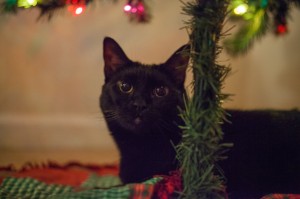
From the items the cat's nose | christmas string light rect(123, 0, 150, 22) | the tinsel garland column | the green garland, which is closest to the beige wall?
christmas string light rect(123, 0, 150, 22)

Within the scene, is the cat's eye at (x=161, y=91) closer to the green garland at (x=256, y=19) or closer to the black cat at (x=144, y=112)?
the black cat at (x=144, y=112)

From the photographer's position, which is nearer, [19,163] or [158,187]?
[158,187]

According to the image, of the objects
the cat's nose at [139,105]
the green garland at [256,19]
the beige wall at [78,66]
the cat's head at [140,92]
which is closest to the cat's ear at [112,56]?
the cat's head at [140,92]

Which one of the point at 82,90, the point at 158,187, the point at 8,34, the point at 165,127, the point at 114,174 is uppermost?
the point at 8,34

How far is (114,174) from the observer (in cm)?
155

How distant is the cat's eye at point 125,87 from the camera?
105cm

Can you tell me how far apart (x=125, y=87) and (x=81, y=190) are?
0.33 metres

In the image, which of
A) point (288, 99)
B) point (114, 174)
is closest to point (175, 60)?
point (114, 174)

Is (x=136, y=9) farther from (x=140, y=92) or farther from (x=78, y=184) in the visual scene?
(x=78, y=184)

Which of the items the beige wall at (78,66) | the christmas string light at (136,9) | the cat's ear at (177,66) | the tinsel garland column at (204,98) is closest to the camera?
the tinsel garland column at (204,98)

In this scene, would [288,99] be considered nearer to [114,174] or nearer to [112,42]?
[114,174]

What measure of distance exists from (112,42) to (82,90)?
82 centimetres

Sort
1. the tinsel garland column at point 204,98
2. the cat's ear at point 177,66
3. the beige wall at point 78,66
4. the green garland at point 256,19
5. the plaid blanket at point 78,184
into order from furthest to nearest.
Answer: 1. the beige wall at point 78,66
2. the cat's ear at point 177,66
3. the green garland at point 256,19
4. the plaid blanket at point 78,184
5. the tinsel garland column at point 204,98

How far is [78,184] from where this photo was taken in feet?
4.50
